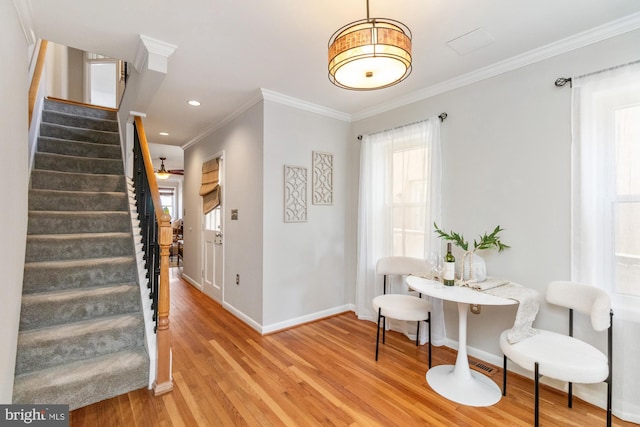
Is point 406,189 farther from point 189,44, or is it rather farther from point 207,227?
point 207,227

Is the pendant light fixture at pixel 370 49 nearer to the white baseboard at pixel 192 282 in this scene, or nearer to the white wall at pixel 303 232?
the white wall at pixel 303 232

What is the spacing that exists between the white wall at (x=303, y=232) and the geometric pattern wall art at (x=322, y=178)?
59mm

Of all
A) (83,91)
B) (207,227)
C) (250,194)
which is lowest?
(207,227)

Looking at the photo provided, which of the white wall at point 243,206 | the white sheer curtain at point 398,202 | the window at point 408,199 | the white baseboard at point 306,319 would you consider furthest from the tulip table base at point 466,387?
the white wall at point 243,206

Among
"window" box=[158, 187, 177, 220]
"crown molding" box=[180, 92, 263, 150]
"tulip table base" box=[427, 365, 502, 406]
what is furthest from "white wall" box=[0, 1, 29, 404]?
"window" box=[158, 187, 177, 220]

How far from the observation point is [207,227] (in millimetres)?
4766

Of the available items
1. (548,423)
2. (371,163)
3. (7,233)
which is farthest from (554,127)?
(7,233)

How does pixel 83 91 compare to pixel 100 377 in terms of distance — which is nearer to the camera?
pixel 100 377

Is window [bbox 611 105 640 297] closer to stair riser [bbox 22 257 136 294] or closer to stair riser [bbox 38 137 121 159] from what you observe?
stair riser [bbox 22 257 136 294]

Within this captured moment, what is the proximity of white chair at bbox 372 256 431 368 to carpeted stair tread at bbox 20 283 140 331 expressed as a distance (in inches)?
83.5

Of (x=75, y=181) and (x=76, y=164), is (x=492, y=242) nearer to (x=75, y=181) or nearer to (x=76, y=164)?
(x=75, y=181)

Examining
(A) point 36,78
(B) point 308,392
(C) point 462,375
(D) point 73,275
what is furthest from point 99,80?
(C) point 462,375

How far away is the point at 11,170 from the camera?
67.7 inches

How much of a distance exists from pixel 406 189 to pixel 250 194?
5.79ft
